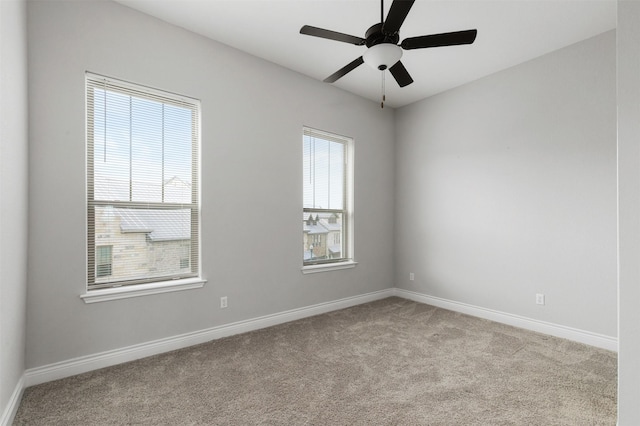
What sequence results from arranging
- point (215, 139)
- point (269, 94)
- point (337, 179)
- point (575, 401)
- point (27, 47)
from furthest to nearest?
point (337, 179) → point (269, 94) → point (215, 139) → point (27, 47) → point (575, 401)

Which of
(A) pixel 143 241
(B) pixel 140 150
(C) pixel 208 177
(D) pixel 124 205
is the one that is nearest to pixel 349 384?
(A) pixel 143 241

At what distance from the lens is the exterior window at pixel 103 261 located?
8.62 ft

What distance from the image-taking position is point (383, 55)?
219cm

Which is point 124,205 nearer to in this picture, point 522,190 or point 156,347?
point 156,347

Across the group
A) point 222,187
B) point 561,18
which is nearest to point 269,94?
point 222,187

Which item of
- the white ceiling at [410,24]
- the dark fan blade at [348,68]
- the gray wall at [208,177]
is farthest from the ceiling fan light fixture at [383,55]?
the gray wall at [208,177]

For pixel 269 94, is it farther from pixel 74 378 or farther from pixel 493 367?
pixel 493 367

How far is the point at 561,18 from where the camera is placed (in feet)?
9.22

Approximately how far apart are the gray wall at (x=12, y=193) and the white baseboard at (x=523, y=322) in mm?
4290

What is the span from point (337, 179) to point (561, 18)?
9.08 ft

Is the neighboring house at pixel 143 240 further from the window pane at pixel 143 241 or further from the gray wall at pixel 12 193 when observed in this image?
the gray wall at pixel 12 193

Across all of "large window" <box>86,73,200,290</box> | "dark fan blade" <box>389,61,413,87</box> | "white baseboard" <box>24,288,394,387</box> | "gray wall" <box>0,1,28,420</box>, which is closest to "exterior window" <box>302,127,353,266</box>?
"white baseboard" <box>24,288,394,387</box>

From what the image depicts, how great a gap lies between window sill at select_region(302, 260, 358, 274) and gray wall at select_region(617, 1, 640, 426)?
2868 mm

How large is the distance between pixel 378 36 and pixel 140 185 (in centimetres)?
229
